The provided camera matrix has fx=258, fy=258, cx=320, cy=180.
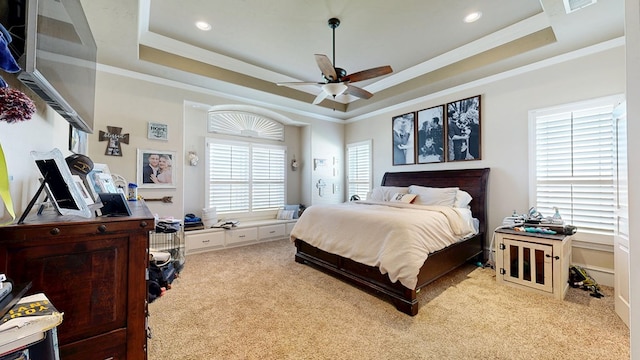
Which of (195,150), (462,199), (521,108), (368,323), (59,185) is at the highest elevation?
(521,108)

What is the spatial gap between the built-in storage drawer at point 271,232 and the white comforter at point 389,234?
1.44 m

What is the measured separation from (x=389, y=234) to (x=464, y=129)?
259cm

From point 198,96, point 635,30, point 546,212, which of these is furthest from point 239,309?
point 546,212

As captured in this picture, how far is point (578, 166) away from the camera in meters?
3.04

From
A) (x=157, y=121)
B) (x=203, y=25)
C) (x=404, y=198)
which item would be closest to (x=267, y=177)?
(x=157, y=121)

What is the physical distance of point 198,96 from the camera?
4.20 m

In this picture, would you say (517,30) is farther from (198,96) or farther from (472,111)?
(198,96)

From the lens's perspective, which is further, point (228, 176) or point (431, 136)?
point (228, 176)

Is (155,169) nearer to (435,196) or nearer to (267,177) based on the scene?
(267,177)

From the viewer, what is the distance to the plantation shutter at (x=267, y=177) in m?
5.25

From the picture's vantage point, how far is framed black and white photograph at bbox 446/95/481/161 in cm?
391

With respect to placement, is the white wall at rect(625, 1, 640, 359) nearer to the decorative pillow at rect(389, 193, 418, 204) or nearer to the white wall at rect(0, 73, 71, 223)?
the white wall at rect(0, 73, 71, 223)

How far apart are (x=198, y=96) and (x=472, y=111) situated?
14.2 ft

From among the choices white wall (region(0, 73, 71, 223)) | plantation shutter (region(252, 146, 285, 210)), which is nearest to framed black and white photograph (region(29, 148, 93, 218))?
white wall (region(0, 73, 71, 223))
